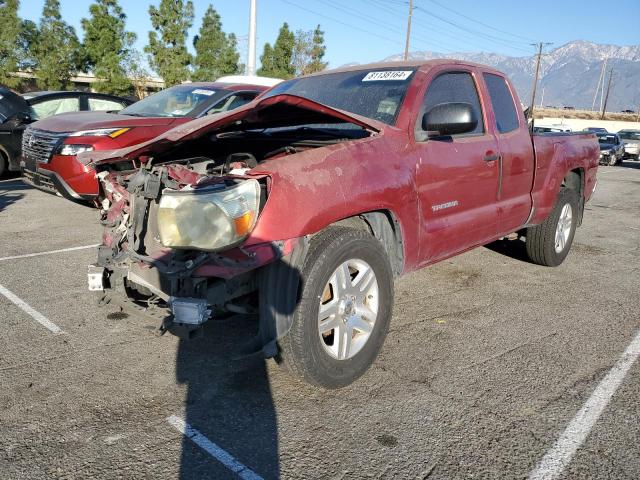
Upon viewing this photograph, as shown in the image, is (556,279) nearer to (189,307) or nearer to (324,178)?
(324,178)

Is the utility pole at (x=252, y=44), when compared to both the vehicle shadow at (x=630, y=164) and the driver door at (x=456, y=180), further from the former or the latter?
the vehicle shadow at (x=630, y=164)

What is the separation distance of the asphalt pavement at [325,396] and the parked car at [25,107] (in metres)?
5.75

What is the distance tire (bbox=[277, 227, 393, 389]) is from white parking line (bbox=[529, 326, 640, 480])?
107cm

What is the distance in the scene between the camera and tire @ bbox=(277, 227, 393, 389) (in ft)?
9.21

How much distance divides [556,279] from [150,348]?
3915mm

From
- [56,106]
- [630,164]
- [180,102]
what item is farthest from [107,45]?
[630,164]

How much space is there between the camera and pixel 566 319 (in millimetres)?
4316

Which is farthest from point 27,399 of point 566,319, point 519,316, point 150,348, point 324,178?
point 566,319

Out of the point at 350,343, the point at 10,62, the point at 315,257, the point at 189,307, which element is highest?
the point at 10,62

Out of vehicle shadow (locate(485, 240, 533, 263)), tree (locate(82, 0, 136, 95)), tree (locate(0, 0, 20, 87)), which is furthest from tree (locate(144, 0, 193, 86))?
vehicle shadow (locate(485, 240, 533, 263))

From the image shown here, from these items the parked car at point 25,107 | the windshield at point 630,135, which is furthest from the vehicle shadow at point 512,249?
the windshield at point 630,135

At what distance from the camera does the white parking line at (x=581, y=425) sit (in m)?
2.46

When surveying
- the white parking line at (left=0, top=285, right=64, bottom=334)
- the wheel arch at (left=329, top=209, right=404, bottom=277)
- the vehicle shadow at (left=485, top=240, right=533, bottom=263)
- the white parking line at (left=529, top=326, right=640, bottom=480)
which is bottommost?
the white parking line at (left=0, top=285, right=64, bottom=334)

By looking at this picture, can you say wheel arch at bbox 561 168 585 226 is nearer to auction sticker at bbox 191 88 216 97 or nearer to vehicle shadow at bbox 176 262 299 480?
vehicle shadow at bbox 176 262 299 480
